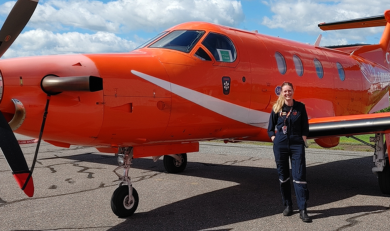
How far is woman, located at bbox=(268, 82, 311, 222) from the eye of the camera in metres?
5.14

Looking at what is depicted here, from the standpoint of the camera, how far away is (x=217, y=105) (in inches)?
229

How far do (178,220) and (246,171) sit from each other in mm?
4272

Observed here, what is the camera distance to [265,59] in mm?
6809

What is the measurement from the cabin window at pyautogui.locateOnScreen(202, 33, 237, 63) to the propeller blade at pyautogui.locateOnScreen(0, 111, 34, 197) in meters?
3.11

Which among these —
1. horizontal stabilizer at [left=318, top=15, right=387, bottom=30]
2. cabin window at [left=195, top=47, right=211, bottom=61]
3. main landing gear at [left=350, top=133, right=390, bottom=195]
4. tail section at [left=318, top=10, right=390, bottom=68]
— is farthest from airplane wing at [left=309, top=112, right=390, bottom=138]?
horizontal stabilizer at [left=318, top=15, right=387, bottom=30]

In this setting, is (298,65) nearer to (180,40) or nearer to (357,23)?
(180,40)

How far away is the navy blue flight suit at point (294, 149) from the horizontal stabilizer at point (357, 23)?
28.8ft

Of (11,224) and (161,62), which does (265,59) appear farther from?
(11,224)

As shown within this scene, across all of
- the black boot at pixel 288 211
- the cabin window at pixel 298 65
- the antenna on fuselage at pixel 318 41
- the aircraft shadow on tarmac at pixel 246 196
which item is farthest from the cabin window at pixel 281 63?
the black boot at pixel 288 211

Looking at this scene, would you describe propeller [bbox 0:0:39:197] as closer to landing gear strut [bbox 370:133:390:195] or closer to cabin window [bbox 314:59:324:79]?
landing gear strut [bbox 370:133:390:195]

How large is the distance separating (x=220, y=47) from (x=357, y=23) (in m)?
8.57

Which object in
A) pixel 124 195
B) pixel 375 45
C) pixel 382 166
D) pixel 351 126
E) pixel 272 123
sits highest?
pixel 375 45

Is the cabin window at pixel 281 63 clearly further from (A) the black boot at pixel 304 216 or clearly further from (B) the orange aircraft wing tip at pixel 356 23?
(B) the orange aircraft wing tip at pixel 356 23

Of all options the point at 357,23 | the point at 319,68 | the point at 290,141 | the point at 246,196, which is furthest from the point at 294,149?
the point at 357,23
